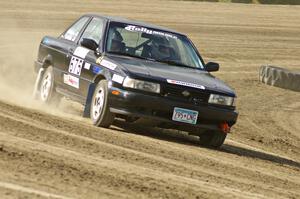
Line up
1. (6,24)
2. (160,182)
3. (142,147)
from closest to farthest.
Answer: (160,182), (142,147), (6,24)

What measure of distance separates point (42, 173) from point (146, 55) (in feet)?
15.6

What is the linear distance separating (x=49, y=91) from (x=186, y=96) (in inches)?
111

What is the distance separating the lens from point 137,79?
10.7 metres

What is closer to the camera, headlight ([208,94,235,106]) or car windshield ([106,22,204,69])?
headlight ([208,94,235,106])

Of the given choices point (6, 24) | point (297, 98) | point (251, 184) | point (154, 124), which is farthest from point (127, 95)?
point (6, 24)

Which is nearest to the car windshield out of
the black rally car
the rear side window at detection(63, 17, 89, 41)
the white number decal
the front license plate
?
the black rally car

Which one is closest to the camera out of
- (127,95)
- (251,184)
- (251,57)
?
(251,184)

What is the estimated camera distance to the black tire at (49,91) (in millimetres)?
13000

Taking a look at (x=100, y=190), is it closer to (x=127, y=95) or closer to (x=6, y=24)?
(x=127, y=95)

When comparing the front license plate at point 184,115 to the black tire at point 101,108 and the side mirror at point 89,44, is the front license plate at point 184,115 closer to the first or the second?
the black tire at point 101,108

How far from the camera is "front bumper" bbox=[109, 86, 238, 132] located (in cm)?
1070

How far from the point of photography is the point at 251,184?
8.48m

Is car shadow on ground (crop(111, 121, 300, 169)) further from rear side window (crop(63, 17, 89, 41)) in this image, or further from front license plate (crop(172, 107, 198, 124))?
rear side window (crop(63, 17, 89, 41))

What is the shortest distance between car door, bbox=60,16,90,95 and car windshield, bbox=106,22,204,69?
0.63 m
